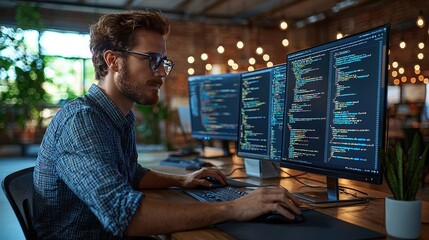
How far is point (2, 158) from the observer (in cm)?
842

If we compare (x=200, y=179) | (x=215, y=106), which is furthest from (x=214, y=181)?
(x=215, y=106)

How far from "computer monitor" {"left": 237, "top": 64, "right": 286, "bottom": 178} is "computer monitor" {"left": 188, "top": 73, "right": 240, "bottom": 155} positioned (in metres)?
0.66

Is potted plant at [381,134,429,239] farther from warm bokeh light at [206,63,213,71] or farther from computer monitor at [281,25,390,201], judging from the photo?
warm bokeh light at [206,63,213,71]

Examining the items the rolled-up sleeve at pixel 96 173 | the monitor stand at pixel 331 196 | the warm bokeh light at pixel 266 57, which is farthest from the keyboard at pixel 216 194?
the warm bokeh light at pixel 266 57

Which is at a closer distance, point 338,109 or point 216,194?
point 338,109

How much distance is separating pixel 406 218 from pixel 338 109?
465 mm

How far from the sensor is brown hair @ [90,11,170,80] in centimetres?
156

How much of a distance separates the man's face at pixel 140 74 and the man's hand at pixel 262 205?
58cm

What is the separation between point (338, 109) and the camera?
138cm

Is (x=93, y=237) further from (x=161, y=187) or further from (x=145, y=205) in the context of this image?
(x=161, y=187)

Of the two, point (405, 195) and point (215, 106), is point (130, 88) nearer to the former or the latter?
point (405, 195)

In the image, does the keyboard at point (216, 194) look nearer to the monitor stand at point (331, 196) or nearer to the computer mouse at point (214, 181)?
the computer mouse at point (214, 181)

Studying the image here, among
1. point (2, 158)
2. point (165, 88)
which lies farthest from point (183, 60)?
point (2, 158)

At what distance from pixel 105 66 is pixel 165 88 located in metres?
8.31
